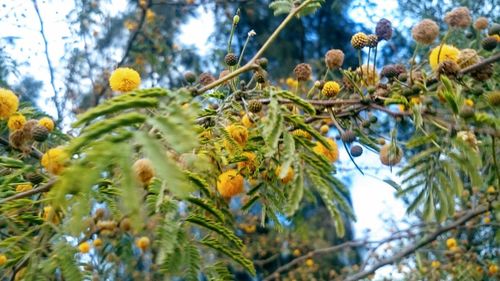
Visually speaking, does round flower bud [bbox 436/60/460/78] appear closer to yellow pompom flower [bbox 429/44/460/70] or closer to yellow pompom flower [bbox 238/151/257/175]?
yellow pompom flower [bbox 429/44/460/70]

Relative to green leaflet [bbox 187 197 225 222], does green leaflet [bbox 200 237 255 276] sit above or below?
below

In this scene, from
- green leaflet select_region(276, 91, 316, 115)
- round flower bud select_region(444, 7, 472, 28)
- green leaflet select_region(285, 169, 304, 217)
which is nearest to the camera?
green leaflet select_region(285, 169, 304, 217)

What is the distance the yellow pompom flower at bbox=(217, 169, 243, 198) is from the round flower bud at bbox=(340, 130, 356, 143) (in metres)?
0.26

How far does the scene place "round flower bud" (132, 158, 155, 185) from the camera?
1.20 meters

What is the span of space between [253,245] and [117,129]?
15.4 feet

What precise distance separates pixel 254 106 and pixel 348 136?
0.76ft

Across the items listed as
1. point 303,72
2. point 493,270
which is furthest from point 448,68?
point 493,270

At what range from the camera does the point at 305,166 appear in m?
1.31

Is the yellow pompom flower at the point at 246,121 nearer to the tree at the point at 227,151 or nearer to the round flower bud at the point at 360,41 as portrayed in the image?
the tree at the point at 227,151

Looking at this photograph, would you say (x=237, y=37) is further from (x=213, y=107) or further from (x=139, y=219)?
(x=139, y=219)

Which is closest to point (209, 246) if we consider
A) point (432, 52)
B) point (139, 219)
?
point (139, 219)

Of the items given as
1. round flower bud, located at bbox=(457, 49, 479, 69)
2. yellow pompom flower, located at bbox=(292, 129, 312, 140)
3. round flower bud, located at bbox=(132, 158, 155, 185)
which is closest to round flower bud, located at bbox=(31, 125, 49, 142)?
round flower bud, located at bbox=(132, 158, 155, 185)

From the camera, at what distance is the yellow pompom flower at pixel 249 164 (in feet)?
5.37

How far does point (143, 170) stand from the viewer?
122cm
